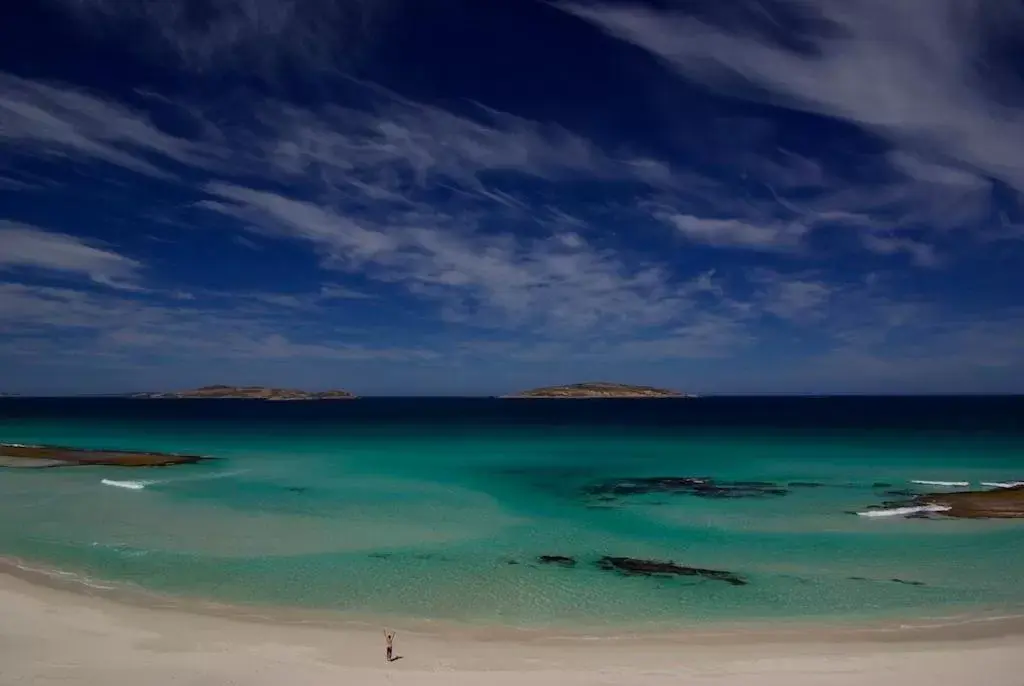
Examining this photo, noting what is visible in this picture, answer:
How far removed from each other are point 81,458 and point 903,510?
169 ft

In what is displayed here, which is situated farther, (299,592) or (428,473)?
(428,473)

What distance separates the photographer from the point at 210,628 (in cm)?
1541

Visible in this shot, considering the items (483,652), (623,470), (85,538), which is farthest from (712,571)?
(623,470)

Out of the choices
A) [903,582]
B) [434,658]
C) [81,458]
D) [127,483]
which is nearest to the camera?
[434,658]

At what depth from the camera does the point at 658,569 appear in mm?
20484

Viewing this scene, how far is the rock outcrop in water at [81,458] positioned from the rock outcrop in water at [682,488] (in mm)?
30234

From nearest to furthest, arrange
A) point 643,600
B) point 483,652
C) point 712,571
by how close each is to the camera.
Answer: point 483,652 < point 643,600 < point 712,571

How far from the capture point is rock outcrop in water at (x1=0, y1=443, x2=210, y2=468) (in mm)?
46781

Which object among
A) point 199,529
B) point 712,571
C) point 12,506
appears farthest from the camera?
point 12,506

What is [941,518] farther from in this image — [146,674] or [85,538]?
[85,538]

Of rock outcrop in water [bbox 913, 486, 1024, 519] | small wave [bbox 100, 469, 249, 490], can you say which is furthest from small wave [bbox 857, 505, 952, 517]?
small wave [bbox 100, 469, 249, 490]

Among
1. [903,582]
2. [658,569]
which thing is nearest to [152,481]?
[658,569]

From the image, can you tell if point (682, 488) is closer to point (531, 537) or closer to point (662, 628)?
point (531, 537)

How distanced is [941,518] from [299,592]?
80.2 feet
